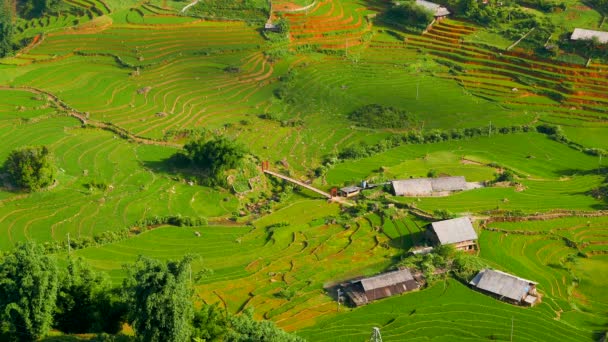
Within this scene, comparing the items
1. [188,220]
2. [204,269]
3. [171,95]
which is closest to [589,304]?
[204,269]

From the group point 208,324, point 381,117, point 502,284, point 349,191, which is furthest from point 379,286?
point 381,117

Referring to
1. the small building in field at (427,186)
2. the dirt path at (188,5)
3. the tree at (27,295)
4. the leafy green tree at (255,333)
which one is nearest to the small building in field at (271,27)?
the dirt path at (188,5)

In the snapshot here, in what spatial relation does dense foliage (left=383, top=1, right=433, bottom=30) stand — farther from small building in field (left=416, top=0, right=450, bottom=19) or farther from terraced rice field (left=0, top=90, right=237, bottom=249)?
terraced rice field (left=0, top=90, right=237, bottom=249)

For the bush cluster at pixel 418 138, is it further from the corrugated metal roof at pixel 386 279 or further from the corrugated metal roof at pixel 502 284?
the corrugated metal roof at pixel 502 284

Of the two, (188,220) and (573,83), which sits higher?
(573,83)

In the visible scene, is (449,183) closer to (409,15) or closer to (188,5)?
(409,15)

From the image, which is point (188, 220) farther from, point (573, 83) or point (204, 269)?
point (573, 83)
